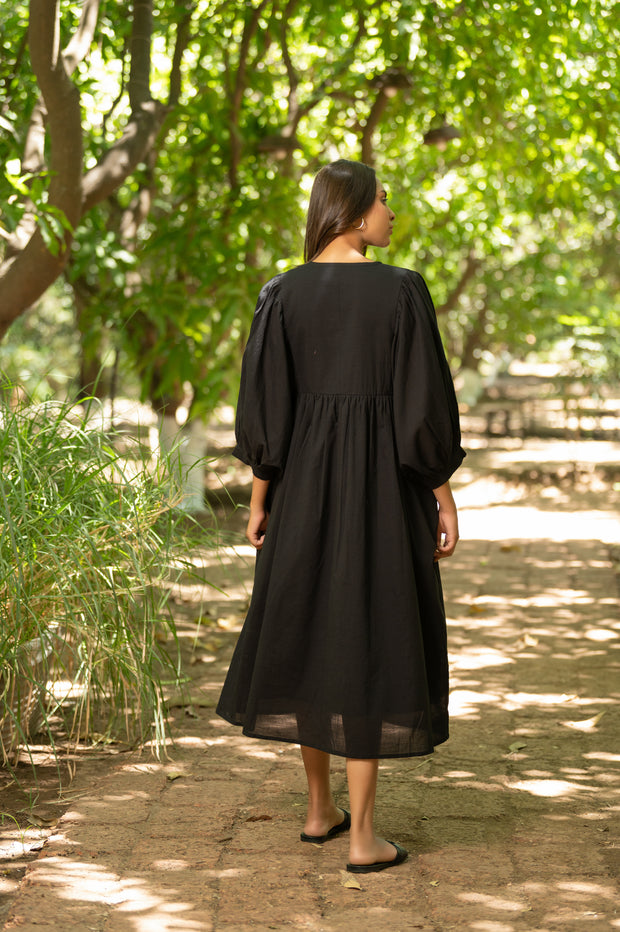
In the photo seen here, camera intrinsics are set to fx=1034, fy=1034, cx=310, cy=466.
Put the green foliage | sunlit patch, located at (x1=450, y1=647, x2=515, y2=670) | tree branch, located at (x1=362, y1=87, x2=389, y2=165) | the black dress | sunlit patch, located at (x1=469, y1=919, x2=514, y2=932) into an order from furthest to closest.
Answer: tree branch, located at (x1=362, y1=87, x2=389, y2=165)
the green foliage
sunlit patch, located at (x1=450, y1=647, x2=515, y2=670)
the black dress
sunlit patch, located at (x1=469, y1=919, x2=514, y2=932)

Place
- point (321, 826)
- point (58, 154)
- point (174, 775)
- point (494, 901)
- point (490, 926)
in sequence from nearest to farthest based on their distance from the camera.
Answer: point (490, 926), point (494, 901), point (321, 826), point (174, 775), point (58, 154)

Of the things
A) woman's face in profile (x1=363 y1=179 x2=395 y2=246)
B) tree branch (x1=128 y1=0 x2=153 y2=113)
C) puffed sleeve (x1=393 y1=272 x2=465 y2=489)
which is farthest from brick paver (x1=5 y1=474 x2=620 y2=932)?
tree branch (x1=128 y1=0 x2=153 y2=113)

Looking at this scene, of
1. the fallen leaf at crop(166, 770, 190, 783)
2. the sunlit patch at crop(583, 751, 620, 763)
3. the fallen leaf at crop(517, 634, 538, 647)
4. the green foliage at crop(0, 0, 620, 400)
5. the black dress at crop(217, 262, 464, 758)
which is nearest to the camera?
the black dress at crop(217, 262, 464, 758)

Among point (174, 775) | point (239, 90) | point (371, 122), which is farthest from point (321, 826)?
point (371, 122)

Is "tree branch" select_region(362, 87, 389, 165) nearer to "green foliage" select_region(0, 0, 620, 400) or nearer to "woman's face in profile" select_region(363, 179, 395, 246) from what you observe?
"green foliage" select_region(0, 0, 620, 400)

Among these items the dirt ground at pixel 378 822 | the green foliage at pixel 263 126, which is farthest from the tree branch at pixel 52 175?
the dirt ground at pixel 378 822

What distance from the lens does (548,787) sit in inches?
141

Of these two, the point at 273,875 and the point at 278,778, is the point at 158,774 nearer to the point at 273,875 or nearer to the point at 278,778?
the point at 278,778

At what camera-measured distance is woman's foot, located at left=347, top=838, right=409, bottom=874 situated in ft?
9.55

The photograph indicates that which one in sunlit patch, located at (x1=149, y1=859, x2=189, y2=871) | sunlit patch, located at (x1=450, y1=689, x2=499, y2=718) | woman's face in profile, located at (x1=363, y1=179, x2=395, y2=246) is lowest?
sunlit patch, located at (x1=149, y1=859, x2=189, y2=871)

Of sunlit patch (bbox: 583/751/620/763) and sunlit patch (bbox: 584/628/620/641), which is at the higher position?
sunlit patch (bbox: 584/628/620/641)

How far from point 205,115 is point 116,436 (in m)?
5.07

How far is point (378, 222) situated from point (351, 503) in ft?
2.68

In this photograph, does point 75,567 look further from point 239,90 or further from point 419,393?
point 239,90
